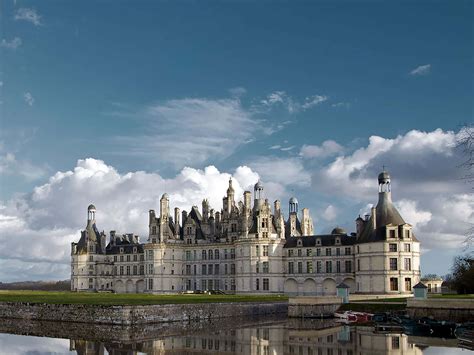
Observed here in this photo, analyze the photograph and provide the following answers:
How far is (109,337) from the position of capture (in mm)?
33250

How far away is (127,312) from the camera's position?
1553 inches

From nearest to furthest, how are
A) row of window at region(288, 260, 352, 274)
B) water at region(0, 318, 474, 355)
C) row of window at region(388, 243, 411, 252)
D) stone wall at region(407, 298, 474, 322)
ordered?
water at region(0, 318, 474, 355) < stone wall at region(407, 298, 474, 322) < row of window at region(388, 243, 411, 252) < row of window at region(288, 260, 352, 274)

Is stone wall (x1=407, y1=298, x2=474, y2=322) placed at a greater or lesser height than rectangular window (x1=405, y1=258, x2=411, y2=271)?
lesser

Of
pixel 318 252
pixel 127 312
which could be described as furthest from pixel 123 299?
pixel 318 252

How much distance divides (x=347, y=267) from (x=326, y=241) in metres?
4.10

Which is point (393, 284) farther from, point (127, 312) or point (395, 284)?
point (127, 312)

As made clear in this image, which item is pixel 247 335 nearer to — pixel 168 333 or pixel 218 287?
pixel 168 333

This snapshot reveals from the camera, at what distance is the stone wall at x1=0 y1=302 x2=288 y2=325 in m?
39.8

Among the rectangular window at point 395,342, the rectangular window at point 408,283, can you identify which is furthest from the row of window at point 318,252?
the rectangular window at point 395,342

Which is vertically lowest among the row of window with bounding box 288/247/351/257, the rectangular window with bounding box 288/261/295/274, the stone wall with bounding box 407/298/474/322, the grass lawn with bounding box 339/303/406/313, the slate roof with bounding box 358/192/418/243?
the grass lawn with bounding box 339/303/406/313

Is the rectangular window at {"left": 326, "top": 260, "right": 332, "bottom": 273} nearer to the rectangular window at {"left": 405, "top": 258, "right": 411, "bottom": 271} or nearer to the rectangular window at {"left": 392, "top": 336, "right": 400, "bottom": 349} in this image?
the rectangular window at {"left": 405, "top": 258, "right": 411, "bottom": 271}

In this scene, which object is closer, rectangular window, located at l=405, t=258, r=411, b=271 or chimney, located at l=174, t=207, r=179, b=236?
rectangular window, located at l=405, t=258, r=411, b=271

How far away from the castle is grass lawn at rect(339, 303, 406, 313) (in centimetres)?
1373

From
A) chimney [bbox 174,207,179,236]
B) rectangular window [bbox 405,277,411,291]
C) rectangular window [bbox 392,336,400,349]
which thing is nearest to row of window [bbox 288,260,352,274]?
rectangular window [bbox 405,277,411,291]
